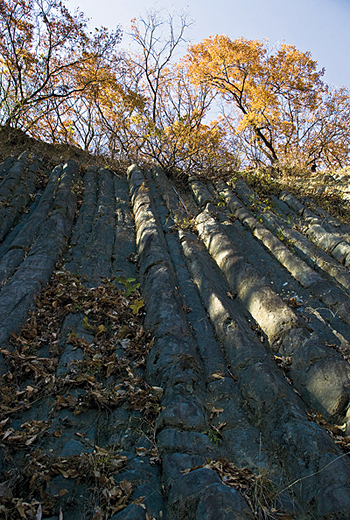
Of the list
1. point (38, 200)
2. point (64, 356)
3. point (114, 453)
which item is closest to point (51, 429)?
point (114, 453)

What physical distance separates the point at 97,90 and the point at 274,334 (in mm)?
15910

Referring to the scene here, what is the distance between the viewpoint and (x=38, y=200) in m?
7.94

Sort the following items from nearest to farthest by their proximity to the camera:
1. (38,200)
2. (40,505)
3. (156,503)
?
1. (40,505)
2. (156,503)
3. (38,200)

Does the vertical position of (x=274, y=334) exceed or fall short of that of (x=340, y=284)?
it exceeds it

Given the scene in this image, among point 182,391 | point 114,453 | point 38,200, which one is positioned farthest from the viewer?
point 38,200

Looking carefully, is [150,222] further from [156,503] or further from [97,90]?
[97,90]

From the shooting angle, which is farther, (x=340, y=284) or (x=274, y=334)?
(x=340, y=284)

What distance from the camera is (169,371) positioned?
3.53 metres

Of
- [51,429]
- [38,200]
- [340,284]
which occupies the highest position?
[38,200]

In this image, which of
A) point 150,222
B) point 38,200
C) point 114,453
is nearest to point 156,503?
point 114,453

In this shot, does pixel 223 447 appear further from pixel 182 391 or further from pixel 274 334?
pixel 274 334

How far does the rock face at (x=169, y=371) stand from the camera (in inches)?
95.8

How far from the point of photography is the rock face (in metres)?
2.43

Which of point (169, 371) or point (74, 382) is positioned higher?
point (74, 382)
